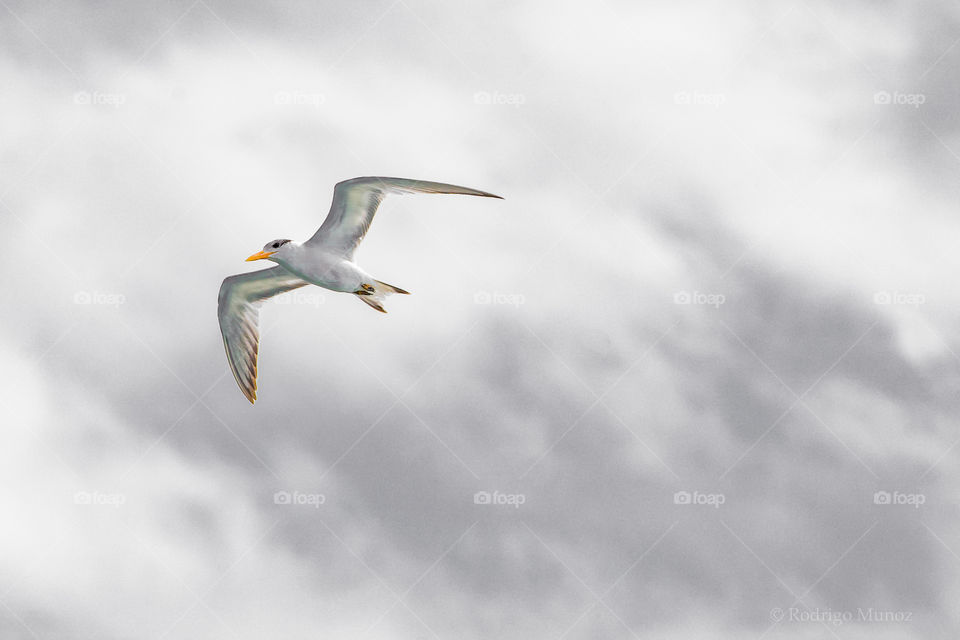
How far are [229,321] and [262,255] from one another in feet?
18.5

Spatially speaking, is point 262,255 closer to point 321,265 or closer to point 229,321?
point 321,265

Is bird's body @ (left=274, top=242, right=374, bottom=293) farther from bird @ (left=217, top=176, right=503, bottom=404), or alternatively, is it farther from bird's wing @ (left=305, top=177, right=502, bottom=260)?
bird's wing @ (left=305, top=177, right=502, bottom=260)

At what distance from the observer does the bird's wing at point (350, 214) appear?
4084cm

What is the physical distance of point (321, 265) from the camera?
41.6m

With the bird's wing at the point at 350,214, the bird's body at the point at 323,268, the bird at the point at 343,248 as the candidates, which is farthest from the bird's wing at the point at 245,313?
the bird's wing at the point at 350,214

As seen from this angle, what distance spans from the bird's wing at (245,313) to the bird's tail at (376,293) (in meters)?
5.11

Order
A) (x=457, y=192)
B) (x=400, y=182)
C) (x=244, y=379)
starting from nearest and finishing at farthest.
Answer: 1. (x=457, y=192)
2. (x=400, y=182)
3. (x=244, y=379)

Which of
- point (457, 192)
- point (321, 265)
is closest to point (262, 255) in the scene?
point (321, 265)

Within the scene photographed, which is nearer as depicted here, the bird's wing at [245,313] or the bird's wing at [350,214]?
the bird's wing at [350,214]

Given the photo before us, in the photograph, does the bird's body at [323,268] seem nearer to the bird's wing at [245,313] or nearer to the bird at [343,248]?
the bird at [343,248]

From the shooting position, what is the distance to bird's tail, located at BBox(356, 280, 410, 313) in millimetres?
A: 40844

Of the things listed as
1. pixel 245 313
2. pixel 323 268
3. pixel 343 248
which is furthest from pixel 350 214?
pixel 245 313

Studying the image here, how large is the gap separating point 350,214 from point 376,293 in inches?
114

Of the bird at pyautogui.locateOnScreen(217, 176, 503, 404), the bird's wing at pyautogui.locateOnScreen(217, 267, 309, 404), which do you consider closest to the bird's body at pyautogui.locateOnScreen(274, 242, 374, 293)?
the bird at pyautogui.locateOnScreen(217, 176, 503, 404)
